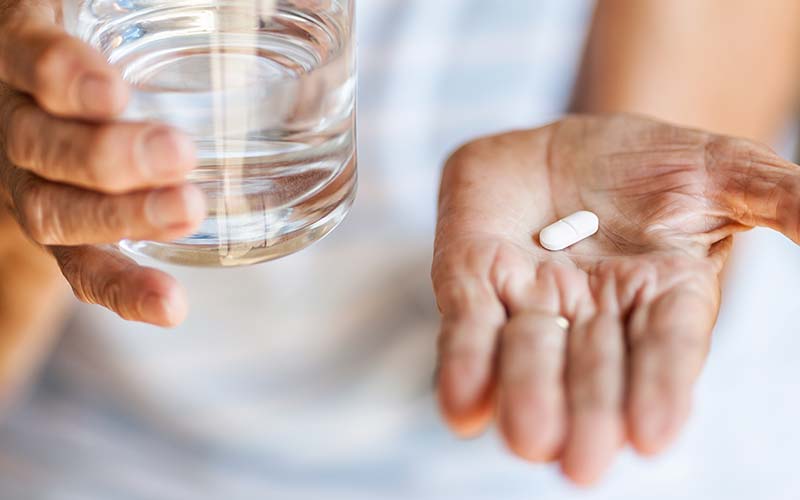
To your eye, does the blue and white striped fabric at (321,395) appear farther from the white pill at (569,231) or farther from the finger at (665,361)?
the finger at (665,361)

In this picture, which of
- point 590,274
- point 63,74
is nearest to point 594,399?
point 590,274

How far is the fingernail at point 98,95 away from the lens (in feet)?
1.91

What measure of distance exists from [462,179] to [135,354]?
1.98ft

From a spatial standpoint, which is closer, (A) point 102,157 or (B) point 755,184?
(A) point 102,157

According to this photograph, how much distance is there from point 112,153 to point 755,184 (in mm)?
503

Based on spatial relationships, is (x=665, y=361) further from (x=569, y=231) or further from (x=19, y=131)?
(x=19, y=131)

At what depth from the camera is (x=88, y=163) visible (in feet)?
1.96

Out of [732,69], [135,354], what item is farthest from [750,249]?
[135,354]

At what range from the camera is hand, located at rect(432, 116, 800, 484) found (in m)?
0.59

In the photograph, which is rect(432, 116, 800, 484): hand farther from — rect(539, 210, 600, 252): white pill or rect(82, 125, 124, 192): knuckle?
rect(82, 125, 124, 192): knuckle

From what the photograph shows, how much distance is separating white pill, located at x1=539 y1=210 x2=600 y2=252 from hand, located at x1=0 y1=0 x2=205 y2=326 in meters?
0.31

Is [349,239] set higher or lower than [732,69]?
lower

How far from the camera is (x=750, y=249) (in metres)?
1.42

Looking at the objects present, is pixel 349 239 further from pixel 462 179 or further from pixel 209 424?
pixel 462 179
